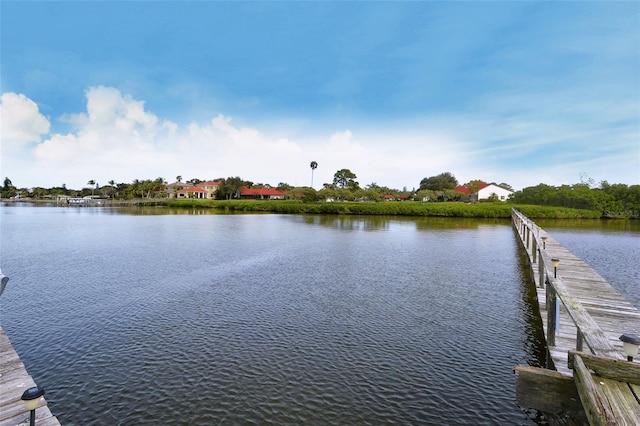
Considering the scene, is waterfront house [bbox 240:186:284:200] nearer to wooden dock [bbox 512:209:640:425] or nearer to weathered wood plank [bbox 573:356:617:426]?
wooden dock [bbox 512:209:640:425]

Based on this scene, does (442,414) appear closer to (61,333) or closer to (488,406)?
(488,406)

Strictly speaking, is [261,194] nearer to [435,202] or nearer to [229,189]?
[229,189]

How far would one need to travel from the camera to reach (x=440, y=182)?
11244 cm

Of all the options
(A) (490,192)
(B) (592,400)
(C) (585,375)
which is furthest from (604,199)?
(B) (592,400)

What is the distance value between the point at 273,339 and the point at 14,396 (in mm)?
5791

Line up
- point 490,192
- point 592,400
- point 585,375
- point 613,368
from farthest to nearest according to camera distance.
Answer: point 490,192 → point 613,368 → point 585,375 → point 592,400

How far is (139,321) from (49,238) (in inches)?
1015

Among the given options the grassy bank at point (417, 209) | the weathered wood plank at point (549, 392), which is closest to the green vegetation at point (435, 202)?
the grassy bank at point (417, 209)

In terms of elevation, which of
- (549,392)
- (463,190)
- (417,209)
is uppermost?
(463,190)

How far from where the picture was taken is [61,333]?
408 inches

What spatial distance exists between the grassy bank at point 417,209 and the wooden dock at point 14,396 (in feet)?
220

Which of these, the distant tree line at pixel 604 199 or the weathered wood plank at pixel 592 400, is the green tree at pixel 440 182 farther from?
the weathered wood plank at pixel 592 400

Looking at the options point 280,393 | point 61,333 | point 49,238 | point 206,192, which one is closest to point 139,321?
point 61,333

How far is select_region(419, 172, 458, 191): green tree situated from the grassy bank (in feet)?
139
